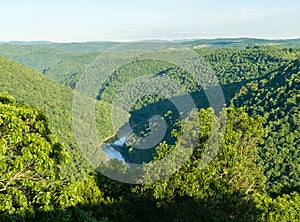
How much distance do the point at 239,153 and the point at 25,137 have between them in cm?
729

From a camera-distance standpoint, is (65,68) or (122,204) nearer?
(122,204)

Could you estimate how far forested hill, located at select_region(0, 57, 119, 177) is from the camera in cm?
6918

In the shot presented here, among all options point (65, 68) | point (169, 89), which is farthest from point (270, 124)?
point (65, 68)

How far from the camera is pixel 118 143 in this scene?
72.3 meters

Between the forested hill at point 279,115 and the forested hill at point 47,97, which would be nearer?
the forested hill at point 279,115

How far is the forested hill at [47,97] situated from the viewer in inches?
2724

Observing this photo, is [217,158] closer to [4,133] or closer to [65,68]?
[4,133]

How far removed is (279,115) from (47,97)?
5336 centimetres

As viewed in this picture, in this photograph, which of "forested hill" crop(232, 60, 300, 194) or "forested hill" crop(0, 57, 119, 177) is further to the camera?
"forested hill" crop(0, 57, 119, 177)

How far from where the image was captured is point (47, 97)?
8369 cm

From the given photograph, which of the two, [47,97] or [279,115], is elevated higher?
[279,115]

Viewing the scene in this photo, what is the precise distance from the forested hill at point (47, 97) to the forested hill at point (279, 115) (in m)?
28.5

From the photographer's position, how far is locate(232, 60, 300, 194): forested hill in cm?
4381

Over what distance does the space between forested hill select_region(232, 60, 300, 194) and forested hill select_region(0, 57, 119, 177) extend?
2846 cm
